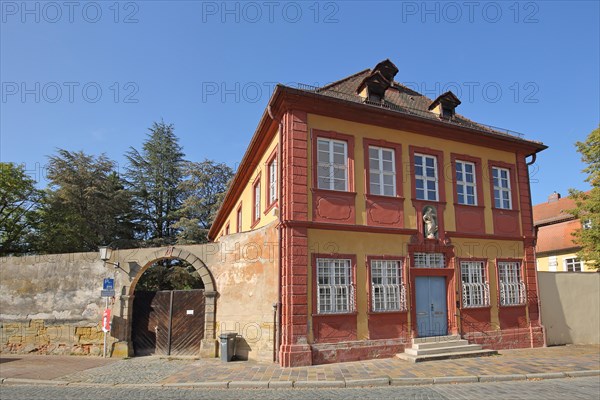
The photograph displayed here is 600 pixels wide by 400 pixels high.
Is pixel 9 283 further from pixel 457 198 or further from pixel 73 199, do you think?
pixel 73 199

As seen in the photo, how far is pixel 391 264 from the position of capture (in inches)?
505

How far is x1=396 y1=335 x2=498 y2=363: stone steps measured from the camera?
11.7m

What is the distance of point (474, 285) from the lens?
14.0 meters

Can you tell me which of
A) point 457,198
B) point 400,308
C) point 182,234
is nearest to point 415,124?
point 457,198

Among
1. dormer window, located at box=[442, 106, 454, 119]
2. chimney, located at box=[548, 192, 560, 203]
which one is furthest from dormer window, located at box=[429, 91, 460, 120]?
chimney, located at box=[548, 192, 560, 203]

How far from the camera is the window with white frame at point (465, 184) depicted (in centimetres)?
1457

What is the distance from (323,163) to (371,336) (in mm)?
5247

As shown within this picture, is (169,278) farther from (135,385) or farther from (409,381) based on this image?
(409,381)

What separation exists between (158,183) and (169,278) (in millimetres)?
10709

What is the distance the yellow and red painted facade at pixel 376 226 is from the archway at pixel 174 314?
2.75m

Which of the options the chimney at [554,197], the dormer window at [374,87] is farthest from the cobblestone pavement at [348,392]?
the chimney at [554,197]

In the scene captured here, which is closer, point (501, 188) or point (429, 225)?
point (429, 225)

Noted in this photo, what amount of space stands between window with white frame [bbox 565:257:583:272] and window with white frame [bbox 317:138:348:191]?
787 inches

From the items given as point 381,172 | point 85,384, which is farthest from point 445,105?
point 85,384
